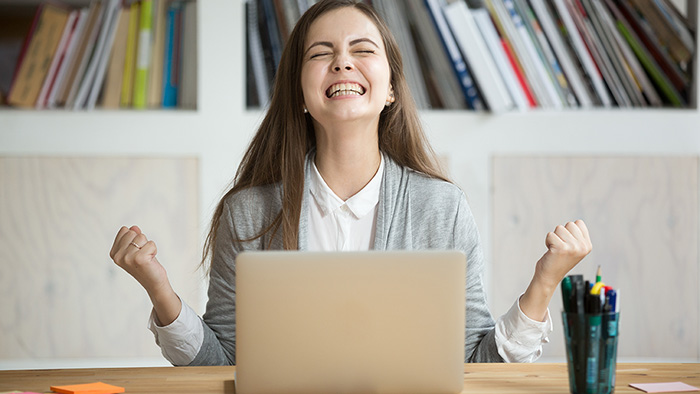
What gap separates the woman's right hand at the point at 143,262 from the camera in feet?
4.26

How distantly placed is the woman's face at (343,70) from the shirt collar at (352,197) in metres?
0.13

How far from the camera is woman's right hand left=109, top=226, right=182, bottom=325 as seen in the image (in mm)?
1300

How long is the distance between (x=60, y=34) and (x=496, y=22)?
134 cm

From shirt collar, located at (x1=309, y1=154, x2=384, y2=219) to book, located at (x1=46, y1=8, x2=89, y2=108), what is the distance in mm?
1066

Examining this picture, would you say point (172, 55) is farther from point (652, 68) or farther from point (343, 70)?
point (652, 68)

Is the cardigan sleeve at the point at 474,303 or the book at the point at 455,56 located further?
the book at the point at 455,56

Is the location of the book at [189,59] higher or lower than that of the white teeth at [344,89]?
higher

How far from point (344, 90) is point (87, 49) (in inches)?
43.3

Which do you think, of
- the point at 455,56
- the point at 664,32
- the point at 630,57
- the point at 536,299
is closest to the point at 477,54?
the point at 455,56

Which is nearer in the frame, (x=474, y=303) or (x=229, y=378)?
(x=229, y=378)

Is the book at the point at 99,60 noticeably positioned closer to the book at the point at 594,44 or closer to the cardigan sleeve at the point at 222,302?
the cardigan sleeve at the point at 222,302

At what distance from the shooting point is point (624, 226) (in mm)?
2352

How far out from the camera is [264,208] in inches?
65.2

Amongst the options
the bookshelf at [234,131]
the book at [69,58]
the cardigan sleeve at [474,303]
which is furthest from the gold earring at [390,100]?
the book at [69,58]
